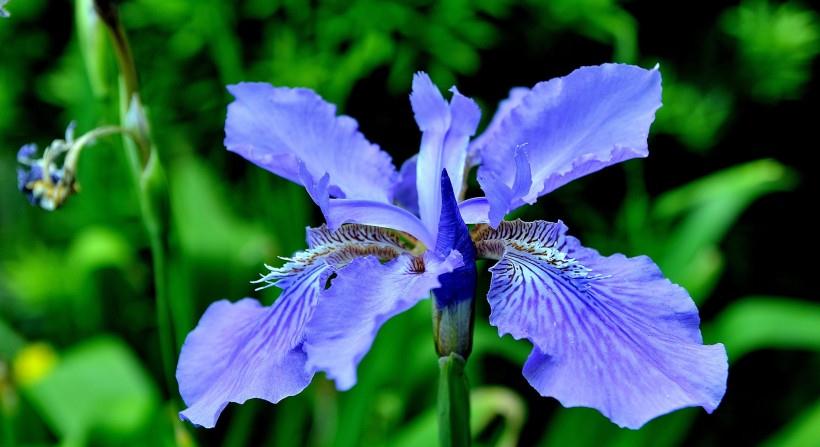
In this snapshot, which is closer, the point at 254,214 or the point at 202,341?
Answer: the point at 202,341

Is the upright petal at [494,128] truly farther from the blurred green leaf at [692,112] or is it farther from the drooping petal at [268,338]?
the blurred green leaf at [692,112]

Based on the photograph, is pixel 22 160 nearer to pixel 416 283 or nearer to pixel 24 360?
pixel 416 283

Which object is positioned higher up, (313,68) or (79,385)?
(313,68)

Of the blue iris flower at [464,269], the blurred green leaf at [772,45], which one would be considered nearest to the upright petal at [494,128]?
the blue iris flower at [464,269]

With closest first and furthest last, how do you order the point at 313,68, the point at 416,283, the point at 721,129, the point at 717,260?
1. the point at 416,283
2. the point at 717,260
3. the point at 313,68
4. the point at 721,129

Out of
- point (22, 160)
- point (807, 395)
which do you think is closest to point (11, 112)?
point (22, 160)

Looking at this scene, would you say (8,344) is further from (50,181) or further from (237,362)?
(237,362)
